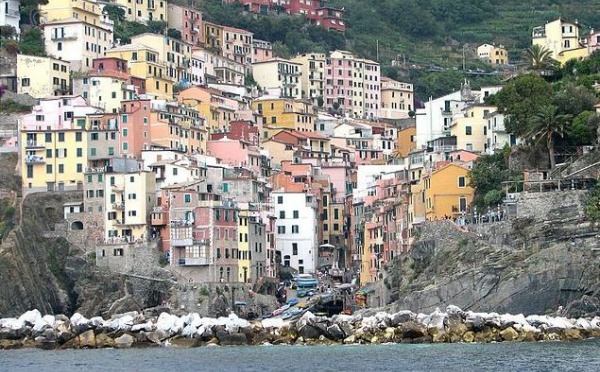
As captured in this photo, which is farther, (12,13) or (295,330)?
(12,13)

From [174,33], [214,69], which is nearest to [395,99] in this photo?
[214,69]

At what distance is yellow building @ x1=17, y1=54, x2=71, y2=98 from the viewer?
131625mm

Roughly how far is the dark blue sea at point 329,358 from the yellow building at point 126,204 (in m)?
20.4

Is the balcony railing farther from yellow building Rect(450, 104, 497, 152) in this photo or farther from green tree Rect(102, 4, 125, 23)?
green tree Rect(102, 4, 125, 23)

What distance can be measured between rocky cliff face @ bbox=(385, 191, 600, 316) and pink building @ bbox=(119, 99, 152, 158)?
23.0 m

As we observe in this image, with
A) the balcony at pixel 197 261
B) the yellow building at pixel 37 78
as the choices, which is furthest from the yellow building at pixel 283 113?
the balcony at pixel 197 261

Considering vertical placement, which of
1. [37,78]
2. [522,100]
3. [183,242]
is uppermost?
[37,78]

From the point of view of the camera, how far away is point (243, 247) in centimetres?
11500

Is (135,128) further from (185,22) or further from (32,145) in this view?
(185,22)

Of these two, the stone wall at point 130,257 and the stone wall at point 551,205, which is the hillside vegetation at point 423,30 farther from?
the stone wall at point 551,205

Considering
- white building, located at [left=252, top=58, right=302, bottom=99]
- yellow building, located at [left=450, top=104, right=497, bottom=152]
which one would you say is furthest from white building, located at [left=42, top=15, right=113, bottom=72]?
yellow building, located at [left=450, top=104, right=497, bottom=152]

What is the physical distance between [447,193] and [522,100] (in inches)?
319

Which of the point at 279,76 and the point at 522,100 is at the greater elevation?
the point at 279,76

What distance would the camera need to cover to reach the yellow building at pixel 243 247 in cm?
11450
